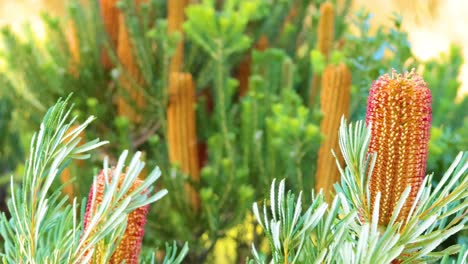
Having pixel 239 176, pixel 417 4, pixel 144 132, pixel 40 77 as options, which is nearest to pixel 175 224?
pixel 239 176

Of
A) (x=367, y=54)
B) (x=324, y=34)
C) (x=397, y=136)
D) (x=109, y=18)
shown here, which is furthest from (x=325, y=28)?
(x=397, y=136)

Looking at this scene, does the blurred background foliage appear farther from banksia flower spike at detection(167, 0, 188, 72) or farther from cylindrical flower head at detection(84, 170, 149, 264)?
cylindrical flower head at detection(84, 170, 149, 264)

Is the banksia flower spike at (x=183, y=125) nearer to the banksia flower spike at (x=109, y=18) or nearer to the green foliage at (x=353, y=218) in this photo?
the banksia flower spike at (x=109, y=18)

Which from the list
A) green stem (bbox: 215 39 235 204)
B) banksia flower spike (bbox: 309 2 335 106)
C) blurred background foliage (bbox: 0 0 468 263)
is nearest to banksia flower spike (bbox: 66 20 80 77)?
blurred background foliage (bbox: 0 0 468 263)

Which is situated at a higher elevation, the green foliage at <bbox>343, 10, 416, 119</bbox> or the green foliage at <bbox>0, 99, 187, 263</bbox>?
the green foliage at <bbox>343, 10, 416, 119</bbox>

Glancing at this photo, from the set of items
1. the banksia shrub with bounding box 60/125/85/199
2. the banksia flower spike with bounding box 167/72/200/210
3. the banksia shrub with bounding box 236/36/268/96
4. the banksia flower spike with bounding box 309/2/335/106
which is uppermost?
the banksia flower spike with bounding box 309/2/335/106

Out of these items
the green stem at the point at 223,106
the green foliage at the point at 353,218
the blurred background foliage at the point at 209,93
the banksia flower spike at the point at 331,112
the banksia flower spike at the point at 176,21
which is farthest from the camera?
the banksia flower spike at the point at 176,21

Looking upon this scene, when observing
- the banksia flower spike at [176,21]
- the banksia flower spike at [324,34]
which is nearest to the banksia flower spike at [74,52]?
the banksia flower spike at [176,21]
